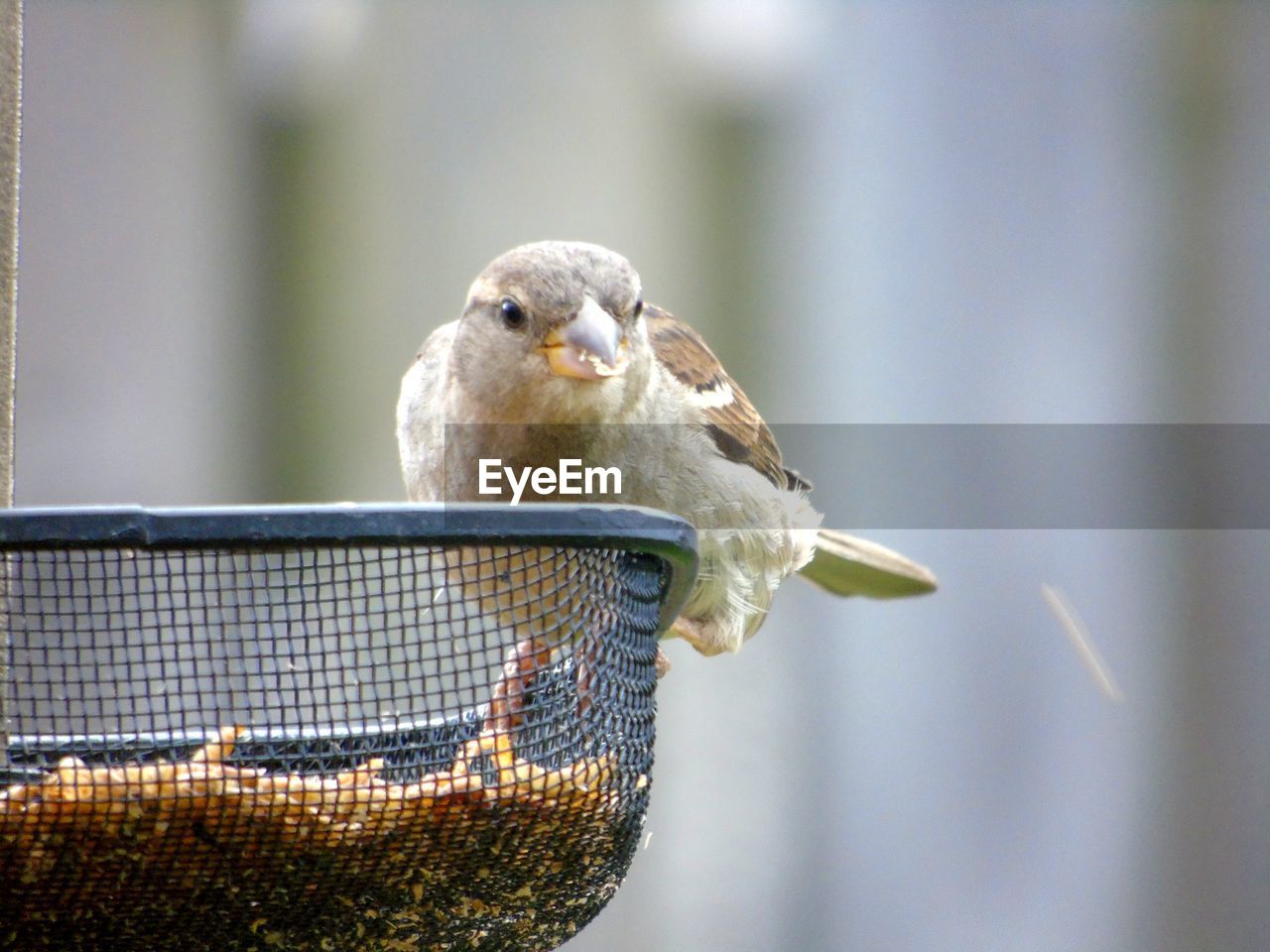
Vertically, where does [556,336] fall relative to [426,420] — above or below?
above

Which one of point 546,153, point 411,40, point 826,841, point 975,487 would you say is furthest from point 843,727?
point 411,40

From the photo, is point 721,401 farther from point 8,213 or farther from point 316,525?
point 316,525

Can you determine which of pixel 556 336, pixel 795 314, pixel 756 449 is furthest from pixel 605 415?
pixel 795 314

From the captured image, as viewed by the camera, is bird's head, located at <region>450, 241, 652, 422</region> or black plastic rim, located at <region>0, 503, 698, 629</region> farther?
bird's head, located at <region>450, 241, 652, 422</region>

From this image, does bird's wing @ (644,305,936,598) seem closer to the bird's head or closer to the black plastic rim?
the bird's head

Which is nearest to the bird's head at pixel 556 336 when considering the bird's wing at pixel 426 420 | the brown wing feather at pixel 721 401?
the bird's wing at pixel 426 420

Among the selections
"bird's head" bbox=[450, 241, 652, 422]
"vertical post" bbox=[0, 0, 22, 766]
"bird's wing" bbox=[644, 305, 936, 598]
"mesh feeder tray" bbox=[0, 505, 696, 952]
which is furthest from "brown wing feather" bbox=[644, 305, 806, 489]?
"vertical post" bbox=[0, 0, 22, 766]
